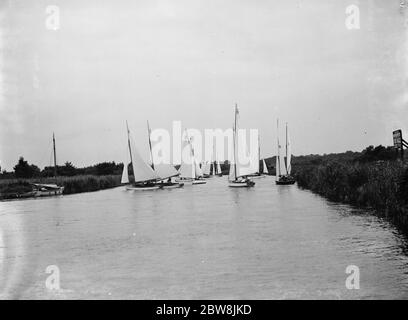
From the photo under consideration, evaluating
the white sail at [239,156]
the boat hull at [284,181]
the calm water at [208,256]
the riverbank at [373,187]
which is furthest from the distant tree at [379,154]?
the calm water at [208,256]

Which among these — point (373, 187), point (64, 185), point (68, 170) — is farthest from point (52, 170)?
point (373, 187)

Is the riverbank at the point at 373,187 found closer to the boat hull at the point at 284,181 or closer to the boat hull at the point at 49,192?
the boat hull at the point at 284,181

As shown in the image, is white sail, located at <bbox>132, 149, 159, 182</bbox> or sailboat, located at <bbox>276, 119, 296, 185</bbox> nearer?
white sail, located at <bbox>132, 149, 159, 182</bbox>

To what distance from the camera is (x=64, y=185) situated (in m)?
62.8

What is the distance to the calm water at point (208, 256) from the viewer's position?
1309 cm

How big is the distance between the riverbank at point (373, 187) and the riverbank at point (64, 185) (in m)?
31.3

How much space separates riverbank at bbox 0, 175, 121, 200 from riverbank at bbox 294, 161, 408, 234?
31.3 meters

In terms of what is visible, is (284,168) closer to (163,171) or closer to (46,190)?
(163,171)

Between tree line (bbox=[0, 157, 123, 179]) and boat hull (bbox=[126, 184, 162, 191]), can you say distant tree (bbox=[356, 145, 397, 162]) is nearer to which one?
boat hull (bbox=[126, 184, 162, 191])

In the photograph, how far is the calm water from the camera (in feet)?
42.9

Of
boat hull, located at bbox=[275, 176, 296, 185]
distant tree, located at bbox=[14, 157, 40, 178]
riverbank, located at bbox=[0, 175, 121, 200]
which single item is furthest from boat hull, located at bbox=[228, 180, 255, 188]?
distant tree, located at bbox=[14, 157, 40, 178]

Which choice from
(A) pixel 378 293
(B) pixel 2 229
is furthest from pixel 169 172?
(A) pixel 378 293
